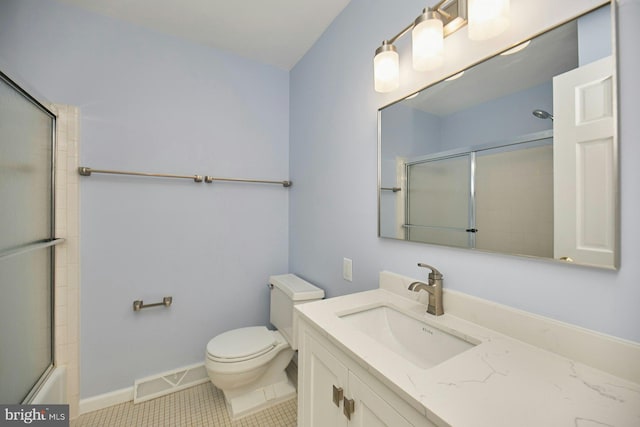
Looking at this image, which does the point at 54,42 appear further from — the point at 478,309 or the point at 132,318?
the point at 478,309

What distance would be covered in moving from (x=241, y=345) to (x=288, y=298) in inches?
14.6

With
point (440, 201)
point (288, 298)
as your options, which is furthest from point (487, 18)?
point (288, 298)

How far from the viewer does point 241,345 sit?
1.53m

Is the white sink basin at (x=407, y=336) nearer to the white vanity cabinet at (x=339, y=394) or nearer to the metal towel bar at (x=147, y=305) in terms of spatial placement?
the white vanity cabinet at (x=339, y=394)

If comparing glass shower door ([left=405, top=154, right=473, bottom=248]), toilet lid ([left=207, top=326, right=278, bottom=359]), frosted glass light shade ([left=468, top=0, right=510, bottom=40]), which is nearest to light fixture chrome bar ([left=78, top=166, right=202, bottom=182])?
toilet lid ([left=207, top=326, right=278, bottom=359])

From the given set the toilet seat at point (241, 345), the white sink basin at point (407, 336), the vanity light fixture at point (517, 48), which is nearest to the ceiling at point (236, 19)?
the vanity light fixture at point (517, 48)

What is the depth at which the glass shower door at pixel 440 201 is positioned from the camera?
96cm

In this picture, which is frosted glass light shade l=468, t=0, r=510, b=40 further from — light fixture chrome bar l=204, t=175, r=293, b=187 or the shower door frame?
light fixture chrome bar l=204, t=175, r=293, b=187

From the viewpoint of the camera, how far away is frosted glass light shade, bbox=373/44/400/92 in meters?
1.07

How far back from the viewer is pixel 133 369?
1.64 metres

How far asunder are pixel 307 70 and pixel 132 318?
79.3 inches

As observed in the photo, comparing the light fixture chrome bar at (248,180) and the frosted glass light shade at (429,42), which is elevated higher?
the frosted glass light shade at (429,42)

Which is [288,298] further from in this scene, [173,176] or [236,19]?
[236,19]

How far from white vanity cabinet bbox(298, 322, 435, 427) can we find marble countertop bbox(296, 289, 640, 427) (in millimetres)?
41
